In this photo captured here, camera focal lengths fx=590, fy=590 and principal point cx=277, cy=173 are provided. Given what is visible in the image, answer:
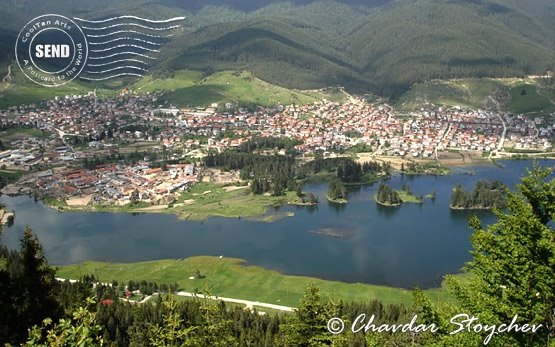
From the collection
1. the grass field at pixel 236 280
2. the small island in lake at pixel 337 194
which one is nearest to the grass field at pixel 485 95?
the small island in lake at pixel 337 194

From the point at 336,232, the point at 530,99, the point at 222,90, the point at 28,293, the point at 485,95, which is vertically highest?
the point at 485,95

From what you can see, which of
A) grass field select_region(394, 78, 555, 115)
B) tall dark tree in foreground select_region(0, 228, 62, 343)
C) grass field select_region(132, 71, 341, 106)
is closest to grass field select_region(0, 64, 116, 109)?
grass field select_region(132, 71, 341, 106)

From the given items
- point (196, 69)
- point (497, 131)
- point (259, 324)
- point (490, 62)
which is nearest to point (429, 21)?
point (490, 62)

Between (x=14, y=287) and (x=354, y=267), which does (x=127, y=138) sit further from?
(x=14, y=287)

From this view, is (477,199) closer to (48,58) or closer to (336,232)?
(336,232)

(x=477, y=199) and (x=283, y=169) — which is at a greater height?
(x=283, y=169)

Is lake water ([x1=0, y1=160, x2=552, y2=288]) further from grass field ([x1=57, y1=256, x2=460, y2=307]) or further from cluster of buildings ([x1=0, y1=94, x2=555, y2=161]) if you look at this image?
cluster of buildings ([x1=0, y1=94, x2=555, y2=161])

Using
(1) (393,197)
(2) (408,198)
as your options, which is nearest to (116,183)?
(1) (393,197)

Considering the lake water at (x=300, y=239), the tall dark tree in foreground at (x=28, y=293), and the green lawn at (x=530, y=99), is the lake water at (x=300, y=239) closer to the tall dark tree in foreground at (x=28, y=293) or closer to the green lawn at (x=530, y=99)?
the tall dark tree in foreground at (x=28, y=293)
